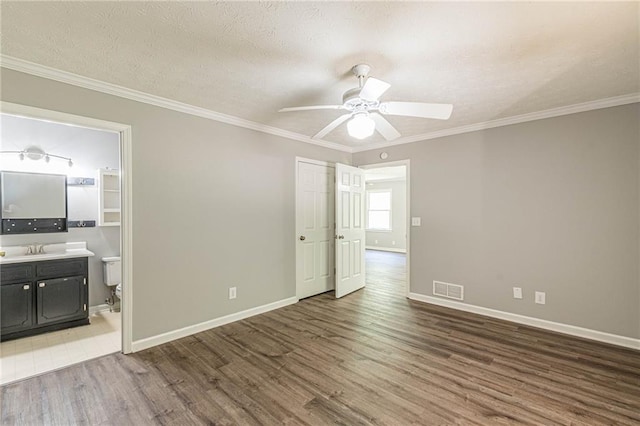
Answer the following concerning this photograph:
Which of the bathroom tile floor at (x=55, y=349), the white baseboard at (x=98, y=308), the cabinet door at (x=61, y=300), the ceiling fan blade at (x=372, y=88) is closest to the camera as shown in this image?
the ceiling fan blade at (x=372, y=88)

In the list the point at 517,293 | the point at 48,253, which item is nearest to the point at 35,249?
the point at 48,253

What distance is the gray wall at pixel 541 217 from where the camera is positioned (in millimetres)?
2879

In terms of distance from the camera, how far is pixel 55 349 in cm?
286

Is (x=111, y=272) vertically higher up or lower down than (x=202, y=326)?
higher up

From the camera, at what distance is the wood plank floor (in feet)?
6.27

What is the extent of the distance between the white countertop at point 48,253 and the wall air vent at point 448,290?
447 cm

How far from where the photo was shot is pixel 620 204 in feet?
9.45

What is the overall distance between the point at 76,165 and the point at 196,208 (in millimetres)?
2111

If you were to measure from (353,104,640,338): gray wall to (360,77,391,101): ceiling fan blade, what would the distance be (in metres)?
2.41

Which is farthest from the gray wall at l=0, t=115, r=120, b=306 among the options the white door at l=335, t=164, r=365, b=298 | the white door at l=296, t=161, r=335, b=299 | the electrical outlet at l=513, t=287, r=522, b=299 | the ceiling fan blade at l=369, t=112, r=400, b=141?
the electrical outlet at l=513, t=287, r=522, b=299

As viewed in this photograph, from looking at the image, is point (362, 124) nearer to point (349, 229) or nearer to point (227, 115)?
point (227, 115)

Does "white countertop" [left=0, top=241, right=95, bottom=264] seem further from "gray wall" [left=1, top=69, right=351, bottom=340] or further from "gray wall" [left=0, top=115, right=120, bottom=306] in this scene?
"gray wall" [left=1, top=69, right=351, bottom=340]

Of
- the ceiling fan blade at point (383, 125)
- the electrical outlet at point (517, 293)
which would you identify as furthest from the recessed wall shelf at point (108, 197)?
the electrical outlet at point (517, 293)

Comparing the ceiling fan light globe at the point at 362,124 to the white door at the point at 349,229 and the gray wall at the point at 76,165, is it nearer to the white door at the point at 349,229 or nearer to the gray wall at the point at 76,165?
the white door at the point at 349,229
